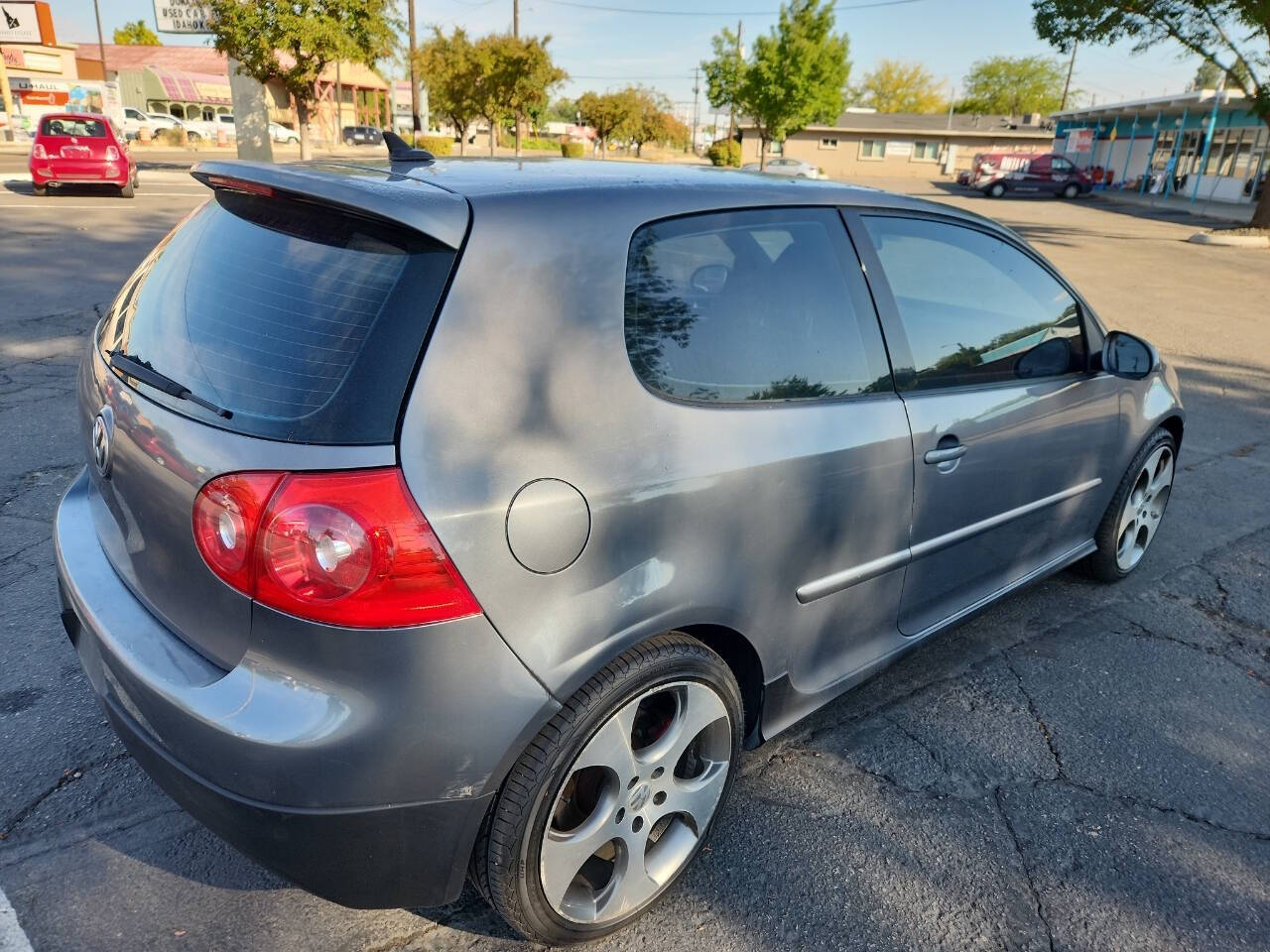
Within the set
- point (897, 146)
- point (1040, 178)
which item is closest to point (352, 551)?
point (1040, 178)

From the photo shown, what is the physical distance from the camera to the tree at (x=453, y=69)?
38438mm

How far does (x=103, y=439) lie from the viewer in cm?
205

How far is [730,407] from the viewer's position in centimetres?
206

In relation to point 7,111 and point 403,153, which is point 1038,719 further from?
point 7,111

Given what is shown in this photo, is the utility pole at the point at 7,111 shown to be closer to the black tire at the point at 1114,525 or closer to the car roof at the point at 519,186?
the car roof at the point at 519,186

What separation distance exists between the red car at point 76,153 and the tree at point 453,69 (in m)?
22.7

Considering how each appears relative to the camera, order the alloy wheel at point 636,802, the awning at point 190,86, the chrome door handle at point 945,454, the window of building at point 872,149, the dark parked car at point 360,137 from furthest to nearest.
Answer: the window of building at point 872,149, the awning at point 190,86, the dark parked car at point 360,137, the chrome door handle at point 945,454, the alloy wheel at point 636,802

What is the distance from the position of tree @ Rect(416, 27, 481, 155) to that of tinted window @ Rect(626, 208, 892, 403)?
131 ft

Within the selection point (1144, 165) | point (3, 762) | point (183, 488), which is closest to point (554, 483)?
point (183, 488)

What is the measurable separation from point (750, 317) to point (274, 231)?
114cm

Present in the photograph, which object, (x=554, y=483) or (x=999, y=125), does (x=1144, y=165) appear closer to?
(x=999, y=125)

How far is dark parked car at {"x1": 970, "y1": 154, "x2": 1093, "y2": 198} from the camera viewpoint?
1517 inches

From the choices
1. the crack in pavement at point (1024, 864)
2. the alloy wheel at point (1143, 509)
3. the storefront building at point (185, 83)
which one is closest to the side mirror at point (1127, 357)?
the alloy wheel at point (1143, 509)

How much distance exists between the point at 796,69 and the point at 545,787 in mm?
47134
